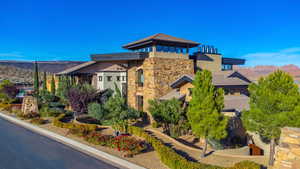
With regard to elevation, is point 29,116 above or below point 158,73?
below

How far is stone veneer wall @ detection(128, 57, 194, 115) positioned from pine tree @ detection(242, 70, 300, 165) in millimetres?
13426

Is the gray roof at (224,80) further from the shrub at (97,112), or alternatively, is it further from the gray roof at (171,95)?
the shrub at (97,112)

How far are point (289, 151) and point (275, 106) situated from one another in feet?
13.2

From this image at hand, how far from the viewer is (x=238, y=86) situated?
23500 millimetres

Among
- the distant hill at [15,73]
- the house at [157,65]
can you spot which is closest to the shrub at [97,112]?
the house at [157,65]

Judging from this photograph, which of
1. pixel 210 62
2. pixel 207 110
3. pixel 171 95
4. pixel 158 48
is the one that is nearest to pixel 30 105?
pixel 158 48

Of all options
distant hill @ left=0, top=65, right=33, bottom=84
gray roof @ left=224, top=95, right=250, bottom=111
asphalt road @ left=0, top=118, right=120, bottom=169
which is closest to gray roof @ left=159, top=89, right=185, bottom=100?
gray roof @ left=224, top=95, right=250, bottom=111

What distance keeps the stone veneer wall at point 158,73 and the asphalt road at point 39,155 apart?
1232 cm

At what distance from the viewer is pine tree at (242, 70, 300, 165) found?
10.6 metres

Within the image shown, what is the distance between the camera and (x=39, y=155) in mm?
12641

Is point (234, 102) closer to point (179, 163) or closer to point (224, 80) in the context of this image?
point (224, 80)

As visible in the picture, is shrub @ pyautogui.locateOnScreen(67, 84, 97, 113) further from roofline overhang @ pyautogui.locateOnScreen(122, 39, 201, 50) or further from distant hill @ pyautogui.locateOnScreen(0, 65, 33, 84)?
distant hill @ pyautogui.locateOnScreen(0, 65, 33, 84)

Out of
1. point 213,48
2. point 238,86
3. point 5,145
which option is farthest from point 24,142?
point 213,48

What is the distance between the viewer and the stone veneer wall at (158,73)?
24141mm
